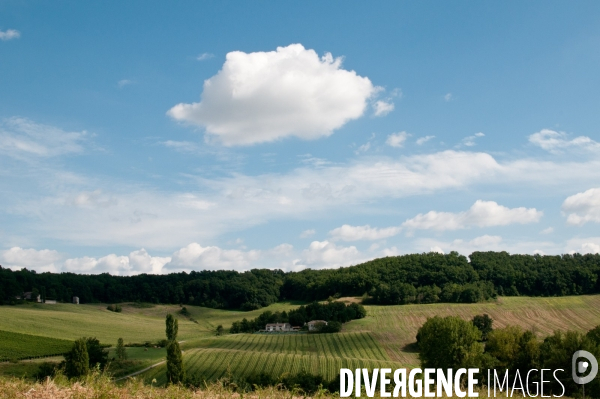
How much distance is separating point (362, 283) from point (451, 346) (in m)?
89.4

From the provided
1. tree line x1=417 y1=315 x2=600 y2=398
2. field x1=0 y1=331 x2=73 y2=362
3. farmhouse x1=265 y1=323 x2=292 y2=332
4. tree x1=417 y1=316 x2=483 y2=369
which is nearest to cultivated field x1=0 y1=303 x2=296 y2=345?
field x1=0 y1=331 x2=73 y2=362

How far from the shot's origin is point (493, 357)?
54844 mm

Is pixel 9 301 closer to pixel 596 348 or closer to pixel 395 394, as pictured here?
pixel 596 348

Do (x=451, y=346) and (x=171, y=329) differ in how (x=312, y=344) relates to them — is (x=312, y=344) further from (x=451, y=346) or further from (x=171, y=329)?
(x=451, y=346)

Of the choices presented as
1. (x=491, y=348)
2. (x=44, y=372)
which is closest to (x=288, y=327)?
(x=491, y=348)

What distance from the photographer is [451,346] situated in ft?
185

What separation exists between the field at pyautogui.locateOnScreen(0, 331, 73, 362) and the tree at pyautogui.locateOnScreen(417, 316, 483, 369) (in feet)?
192

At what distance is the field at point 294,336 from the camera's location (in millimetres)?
66562

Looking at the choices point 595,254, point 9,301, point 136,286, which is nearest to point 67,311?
point 9,301

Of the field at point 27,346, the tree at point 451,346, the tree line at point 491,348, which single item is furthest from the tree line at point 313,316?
the tree line at point 491,348

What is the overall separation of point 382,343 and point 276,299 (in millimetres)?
87355

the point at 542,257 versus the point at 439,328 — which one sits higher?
the point at 542,257

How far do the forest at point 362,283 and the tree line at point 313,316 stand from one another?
60.2 ft

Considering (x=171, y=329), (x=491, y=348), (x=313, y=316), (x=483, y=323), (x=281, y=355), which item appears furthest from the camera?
(x=313, y=316)
